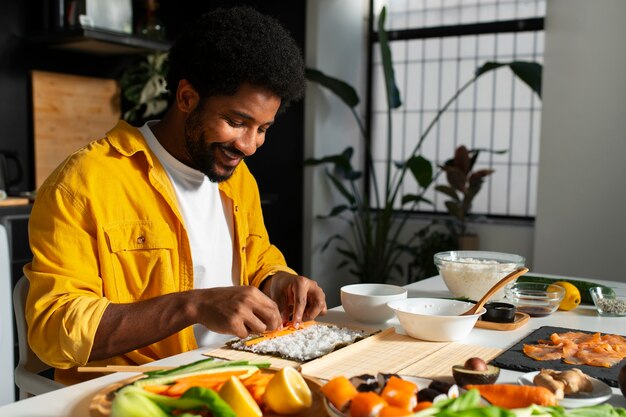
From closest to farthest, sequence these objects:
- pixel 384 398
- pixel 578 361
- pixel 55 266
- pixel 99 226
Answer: pixel 384 398, pixel 578 361, pixel 55 266, pixel 99 226

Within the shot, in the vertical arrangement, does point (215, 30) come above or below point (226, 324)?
above

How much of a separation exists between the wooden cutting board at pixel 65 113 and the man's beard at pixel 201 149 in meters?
2.76

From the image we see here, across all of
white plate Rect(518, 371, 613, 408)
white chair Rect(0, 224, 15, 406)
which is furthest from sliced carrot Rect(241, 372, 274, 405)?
white chair Rect(0, 224, 15, 406)

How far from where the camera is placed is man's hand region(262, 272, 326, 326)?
1580mm

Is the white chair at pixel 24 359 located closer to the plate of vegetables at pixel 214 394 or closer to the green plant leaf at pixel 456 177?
the plate of vegetables at pixel 214 394

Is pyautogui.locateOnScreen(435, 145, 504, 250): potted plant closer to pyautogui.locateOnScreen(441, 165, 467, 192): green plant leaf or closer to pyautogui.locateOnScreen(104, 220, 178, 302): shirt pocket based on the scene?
pyautogui.locateOnScreen(441, 165, 467, 192): green plant leaf

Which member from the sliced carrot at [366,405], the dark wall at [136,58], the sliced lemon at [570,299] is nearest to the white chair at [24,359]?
the sliced carrot at [366,405]

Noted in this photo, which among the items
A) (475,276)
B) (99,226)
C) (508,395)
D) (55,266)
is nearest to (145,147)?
(99,226)

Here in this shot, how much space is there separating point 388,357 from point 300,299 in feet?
1.07

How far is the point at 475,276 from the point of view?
181 cm


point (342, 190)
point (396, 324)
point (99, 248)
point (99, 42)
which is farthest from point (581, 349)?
point (99, 42)

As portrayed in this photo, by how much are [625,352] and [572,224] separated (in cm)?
261

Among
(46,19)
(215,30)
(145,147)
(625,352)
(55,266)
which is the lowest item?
(625,352)

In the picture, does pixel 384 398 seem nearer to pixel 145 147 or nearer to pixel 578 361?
pixel 578 361
